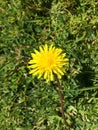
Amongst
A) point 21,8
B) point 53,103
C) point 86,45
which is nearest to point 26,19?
point 21,8

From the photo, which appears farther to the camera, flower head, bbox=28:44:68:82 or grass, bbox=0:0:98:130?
grass, bbox=0:0:98:130

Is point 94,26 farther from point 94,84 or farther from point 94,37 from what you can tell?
point 94,84

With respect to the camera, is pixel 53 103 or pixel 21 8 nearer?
pixel 53 103

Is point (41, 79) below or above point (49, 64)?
below

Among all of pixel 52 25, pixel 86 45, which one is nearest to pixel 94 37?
pixel 86 45

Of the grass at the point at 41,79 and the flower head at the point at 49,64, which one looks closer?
the flower head at the point at 49,64

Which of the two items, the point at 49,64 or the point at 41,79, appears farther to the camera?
the point at 41,79

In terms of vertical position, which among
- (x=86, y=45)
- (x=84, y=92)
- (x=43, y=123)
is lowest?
(x=43, y=123)

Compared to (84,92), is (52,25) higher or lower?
higher
